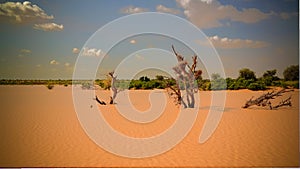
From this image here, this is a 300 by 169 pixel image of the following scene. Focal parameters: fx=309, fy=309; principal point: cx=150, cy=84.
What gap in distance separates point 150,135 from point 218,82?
5.16 meters

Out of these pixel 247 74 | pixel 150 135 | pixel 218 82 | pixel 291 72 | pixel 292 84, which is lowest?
pixel 150 135

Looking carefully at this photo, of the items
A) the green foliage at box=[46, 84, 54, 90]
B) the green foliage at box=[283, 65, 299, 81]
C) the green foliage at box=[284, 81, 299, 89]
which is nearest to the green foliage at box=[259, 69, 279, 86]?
the green foliage at box=[284, 81, 299, 89]

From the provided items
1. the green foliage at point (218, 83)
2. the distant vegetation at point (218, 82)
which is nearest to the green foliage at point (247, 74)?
the distant vegetation at point (218, 82)

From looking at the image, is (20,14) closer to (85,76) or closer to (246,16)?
(85,76)

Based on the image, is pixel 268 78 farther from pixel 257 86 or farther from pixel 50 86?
pixel 50 86

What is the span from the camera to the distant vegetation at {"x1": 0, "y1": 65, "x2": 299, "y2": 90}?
27.6 feet

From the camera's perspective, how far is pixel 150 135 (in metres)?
5.05

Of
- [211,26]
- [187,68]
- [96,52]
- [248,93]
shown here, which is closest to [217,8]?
[211,26]

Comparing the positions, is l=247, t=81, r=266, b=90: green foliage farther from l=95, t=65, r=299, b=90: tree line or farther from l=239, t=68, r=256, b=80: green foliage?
l=239, t=68, r=256, b=80: green foliage

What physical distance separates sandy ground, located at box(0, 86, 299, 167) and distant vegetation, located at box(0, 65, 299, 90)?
1163 millimetres

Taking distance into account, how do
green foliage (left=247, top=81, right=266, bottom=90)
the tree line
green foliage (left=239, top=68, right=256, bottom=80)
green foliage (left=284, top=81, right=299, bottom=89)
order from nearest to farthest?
green foliage (left=284, top=81, right=299, bottom=89) → the tree line → green foliage (left=239, top=68, right=256, bottom=80) → green foliage (left=247, top=81, right=266, bottom=90)

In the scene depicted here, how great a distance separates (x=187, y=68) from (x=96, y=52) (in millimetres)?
2101

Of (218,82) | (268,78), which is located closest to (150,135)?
(218,82)

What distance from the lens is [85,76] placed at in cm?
683
